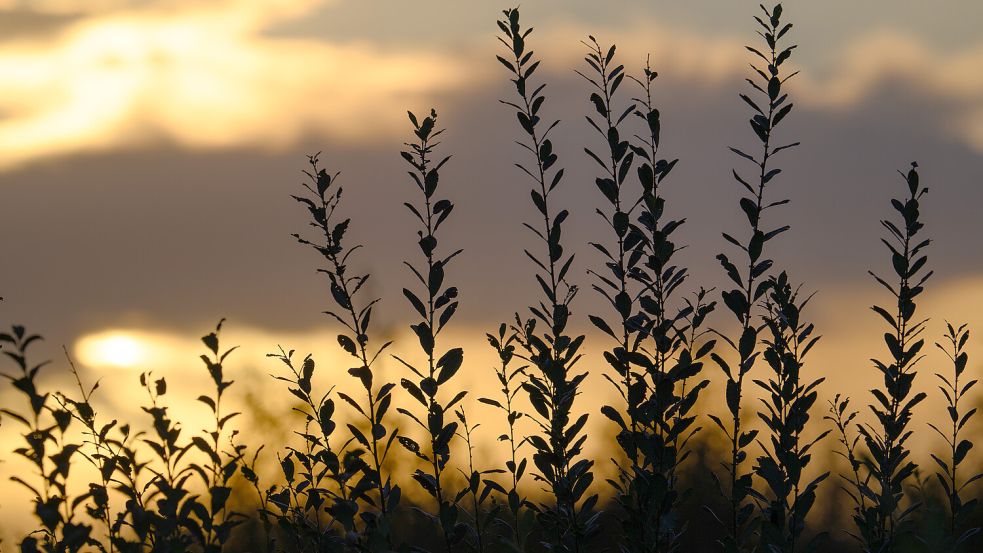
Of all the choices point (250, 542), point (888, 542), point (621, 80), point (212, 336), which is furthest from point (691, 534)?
point (212, 336)

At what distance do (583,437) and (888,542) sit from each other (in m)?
2.79

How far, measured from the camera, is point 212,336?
6320 mm

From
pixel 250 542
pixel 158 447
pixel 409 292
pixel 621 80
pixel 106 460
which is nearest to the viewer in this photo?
pixel 158 447

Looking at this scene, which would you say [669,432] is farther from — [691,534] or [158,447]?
[691,534]

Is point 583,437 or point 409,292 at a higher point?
point 409,292

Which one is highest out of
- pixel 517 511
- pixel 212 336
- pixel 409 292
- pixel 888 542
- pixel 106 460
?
pixel 409 292

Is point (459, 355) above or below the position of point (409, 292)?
below

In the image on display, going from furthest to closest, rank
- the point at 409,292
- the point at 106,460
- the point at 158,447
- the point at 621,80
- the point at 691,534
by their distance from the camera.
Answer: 1. the point at 691,534
2. the point at 621,80
3. the point at 409,292
4. the point at 106,460
5. the point at 158,447

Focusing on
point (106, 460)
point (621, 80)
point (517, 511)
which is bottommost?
point (517, 511)

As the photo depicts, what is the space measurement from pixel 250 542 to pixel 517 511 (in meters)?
6.14

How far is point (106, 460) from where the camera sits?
7109 mm

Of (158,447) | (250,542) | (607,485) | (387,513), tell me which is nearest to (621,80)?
(607,485)

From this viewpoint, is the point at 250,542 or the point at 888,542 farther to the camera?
the point at 250,542

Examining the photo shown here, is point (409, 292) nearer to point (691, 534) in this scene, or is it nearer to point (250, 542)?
point (250, 542)
